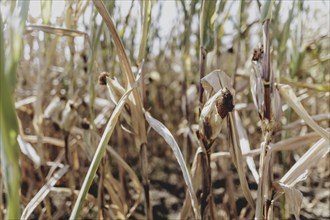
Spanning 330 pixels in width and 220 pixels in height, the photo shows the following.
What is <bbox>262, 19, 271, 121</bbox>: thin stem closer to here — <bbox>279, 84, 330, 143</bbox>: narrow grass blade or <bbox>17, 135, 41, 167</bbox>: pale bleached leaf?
<bbox>279, 84, 330, 143</bbox>: narrow grass blade

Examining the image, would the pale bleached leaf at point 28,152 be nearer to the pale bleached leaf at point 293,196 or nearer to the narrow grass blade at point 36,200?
the narrow grass blade at point 36,200

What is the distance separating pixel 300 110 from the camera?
54 centimetres

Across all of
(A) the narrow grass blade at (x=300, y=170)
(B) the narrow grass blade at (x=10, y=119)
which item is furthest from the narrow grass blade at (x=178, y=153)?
(B) the narrow grass blade at (x=10, y=119)

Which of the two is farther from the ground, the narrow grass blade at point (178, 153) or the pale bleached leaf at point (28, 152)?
the narrow grass blade at point (178, 153)

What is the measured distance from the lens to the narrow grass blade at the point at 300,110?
1.74 feet

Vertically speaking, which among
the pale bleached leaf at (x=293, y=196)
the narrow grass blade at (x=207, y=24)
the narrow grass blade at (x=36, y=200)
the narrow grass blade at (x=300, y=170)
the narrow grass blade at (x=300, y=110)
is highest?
the narrow grass blade at (x=207, y=24)

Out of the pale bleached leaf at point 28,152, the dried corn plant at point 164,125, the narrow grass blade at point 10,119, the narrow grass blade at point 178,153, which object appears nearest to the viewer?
the narrow grass blade at point 10,119

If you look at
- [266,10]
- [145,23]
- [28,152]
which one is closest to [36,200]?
[28,152]

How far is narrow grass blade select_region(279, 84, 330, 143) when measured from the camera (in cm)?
53

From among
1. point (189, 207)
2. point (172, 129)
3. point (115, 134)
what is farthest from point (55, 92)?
point (189, 207)

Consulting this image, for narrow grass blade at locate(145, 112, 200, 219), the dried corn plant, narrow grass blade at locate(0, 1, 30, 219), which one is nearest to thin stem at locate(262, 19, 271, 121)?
the dried corn plant

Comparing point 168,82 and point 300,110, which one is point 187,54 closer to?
point 300,110

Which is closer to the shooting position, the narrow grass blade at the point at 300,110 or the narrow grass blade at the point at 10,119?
the narrow grass blade at the point at 10,119

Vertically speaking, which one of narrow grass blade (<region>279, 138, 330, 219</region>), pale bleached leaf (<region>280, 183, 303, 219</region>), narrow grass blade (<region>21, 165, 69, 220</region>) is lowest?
narrow grass blade (<region>21, 165, 69, 220</region>)
